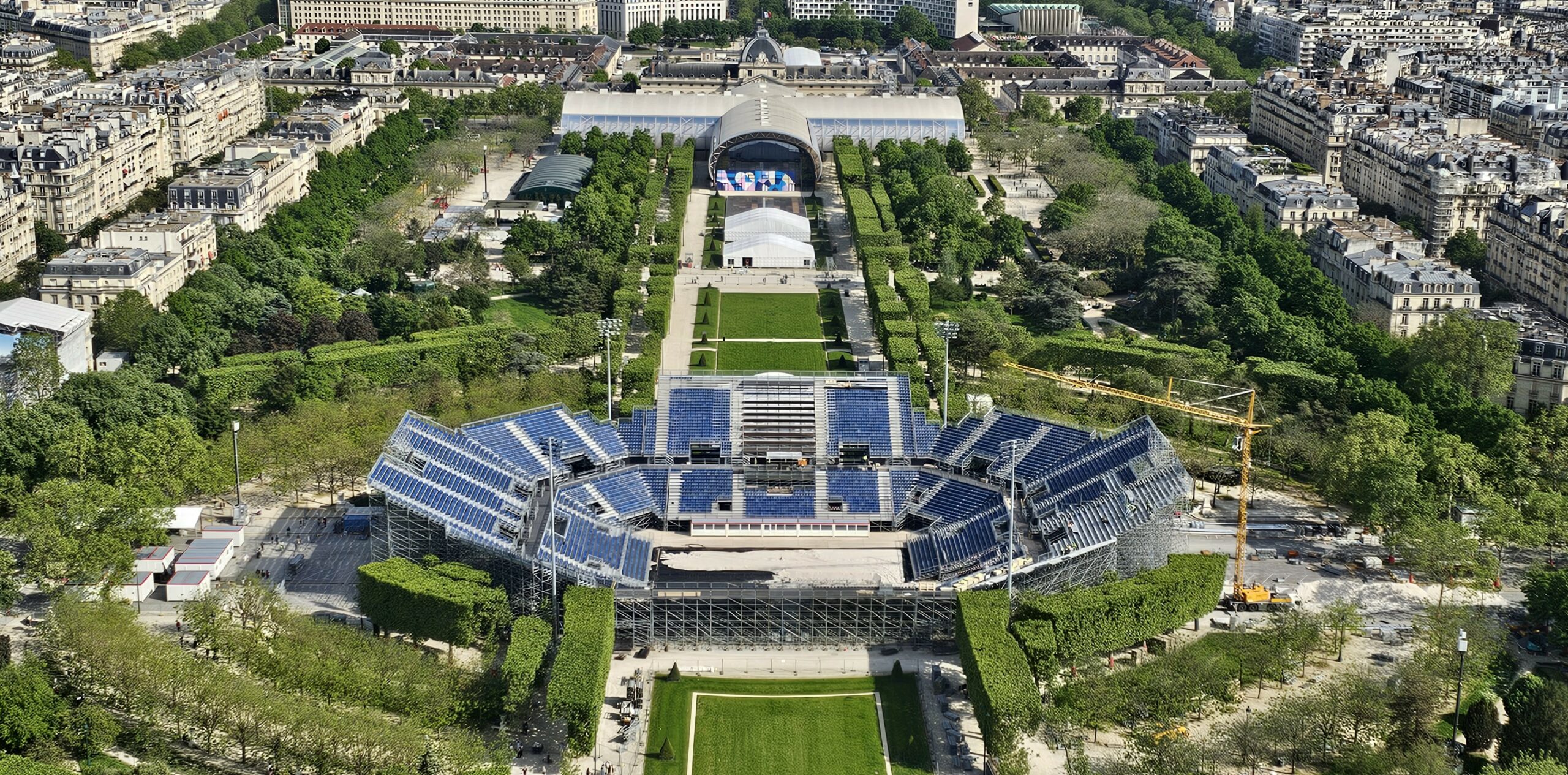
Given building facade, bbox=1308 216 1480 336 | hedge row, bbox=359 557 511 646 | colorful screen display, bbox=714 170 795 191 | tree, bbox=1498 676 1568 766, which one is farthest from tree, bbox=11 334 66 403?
building facade, bbox=1308 216 1480 336

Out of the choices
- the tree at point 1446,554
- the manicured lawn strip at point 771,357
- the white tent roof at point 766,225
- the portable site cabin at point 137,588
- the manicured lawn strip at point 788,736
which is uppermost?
the white tent roof at point 766,225

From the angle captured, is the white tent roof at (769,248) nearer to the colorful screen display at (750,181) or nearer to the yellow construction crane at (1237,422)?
the colorful screen display at (750,181)

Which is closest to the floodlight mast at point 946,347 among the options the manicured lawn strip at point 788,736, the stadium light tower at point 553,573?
the stadium light tower at point 553,573

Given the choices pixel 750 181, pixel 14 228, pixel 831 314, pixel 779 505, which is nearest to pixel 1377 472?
pixel 779 505

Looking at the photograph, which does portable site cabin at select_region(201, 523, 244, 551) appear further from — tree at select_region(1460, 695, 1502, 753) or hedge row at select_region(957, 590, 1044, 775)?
tree at select_region(1460, 695, 1502, 753)

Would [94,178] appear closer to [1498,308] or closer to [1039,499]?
[1039,499]
